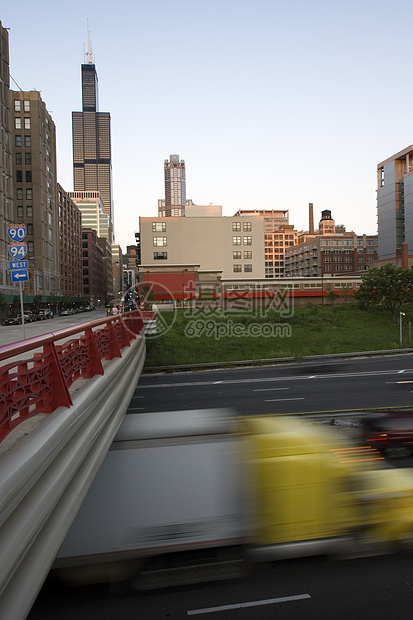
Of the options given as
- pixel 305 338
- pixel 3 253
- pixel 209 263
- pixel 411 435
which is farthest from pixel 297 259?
pixel 411 435

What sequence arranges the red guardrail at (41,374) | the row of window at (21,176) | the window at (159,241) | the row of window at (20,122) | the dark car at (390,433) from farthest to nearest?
the row of window at (21,176) → the row of window at (20,122) → the window at (159,241) → the dark car at (390,433) → the red guardrail at (41,374)

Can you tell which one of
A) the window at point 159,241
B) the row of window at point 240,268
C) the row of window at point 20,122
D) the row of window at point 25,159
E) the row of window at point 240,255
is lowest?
the row of window at point 240,268

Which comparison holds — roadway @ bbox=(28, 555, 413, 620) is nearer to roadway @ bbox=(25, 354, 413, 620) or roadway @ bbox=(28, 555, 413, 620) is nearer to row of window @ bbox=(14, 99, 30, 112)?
roadway @ bbox=(25, 354, 413, 620)

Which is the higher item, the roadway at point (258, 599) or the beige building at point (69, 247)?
the beige building at point (69, 247)

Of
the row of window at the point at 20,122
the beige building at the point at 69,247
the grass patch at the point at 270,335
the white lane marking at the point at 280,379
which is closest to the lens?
the white lane marking at the point at 280,379

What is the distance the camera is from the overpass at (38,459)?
274 centimetres

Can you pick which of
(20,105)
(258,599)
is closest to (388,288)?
(258,599)

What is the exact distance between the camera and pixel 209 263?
263ft

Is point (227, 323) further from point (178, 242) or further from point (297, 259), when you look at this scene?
point (297, 259)

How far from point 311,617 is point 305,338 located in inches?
1267

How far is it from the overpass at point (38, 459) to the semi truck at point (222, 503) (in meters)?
0.30

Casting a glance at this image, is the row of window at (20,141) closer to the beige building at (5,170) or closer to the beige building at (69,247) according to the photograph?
the beige building at (69,247)

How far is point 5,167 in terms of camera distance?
206 ft

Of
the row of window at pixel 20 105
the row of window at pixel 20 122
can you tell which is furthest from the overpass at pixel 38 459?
the row of window at pixel 20 105
